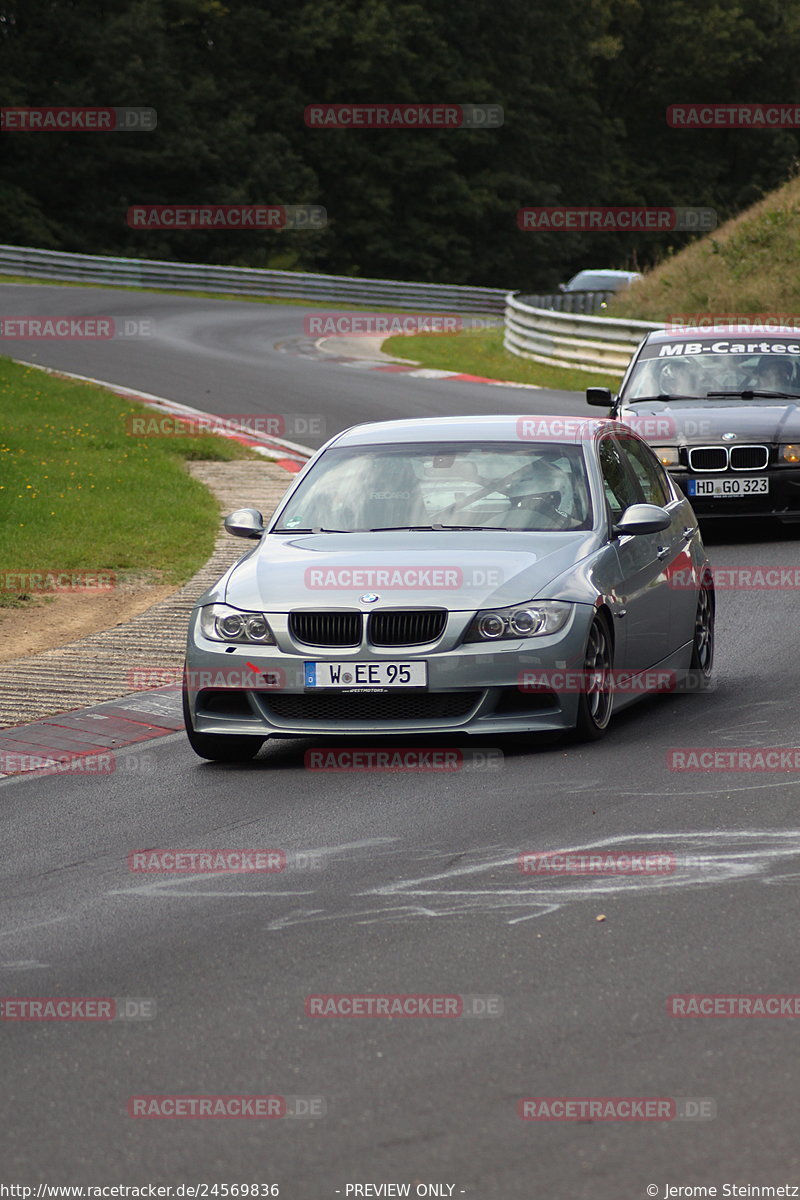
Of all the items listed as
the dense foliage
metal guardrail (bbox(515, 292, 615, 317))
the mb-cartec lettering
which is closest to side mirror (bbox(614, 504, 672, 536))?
the mb-cartec lettering

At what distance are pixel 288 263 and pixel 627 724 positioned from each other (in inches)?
2050

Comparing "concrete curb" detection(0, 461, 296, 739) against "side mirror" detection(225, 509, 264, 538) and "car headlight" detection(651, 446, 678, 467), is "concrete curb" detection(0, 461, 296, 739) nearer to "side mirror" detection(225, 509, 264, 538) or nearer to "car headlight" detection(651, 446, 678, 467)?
"side mirror" detection(225, 509, 264, 538)

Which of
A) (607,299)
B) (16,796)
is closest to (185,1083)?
(16,796)

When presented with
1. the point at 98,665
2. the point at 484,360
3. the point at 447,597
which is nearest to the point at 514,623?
the point at 447,597

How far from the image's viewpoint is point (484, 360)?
34.5m

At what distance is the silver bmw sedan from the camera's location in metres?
A: 8.12

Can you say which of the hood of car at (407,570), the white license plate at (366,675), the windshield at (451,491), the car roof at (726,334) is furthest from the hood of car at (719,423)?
the white license plate at (366,675)

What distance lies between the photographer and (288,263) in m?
59.5

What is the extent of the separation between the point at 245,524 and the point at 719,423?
7.01 m

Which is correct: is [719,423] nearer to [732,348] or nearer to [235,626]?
[732,348]

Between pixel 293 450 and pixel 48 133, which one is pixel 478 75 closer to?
pixel 48 133

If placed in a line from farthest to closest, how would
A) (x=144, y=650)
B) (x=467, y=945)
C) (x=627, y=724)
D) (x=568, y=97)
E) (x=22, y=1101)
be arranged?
1. (x=568, y=97)
2. (x=144, y=650)
3. (x=627, y=724)
4. (x=467, y=945)
5. (x=22, y=1101)

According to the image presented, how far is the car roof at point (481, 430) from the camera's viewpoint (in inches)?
374

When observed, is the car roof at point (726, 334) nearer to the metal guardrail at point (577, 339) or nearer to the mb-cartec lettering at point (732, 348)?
the mb-cartec lettering at point (732, 348)
